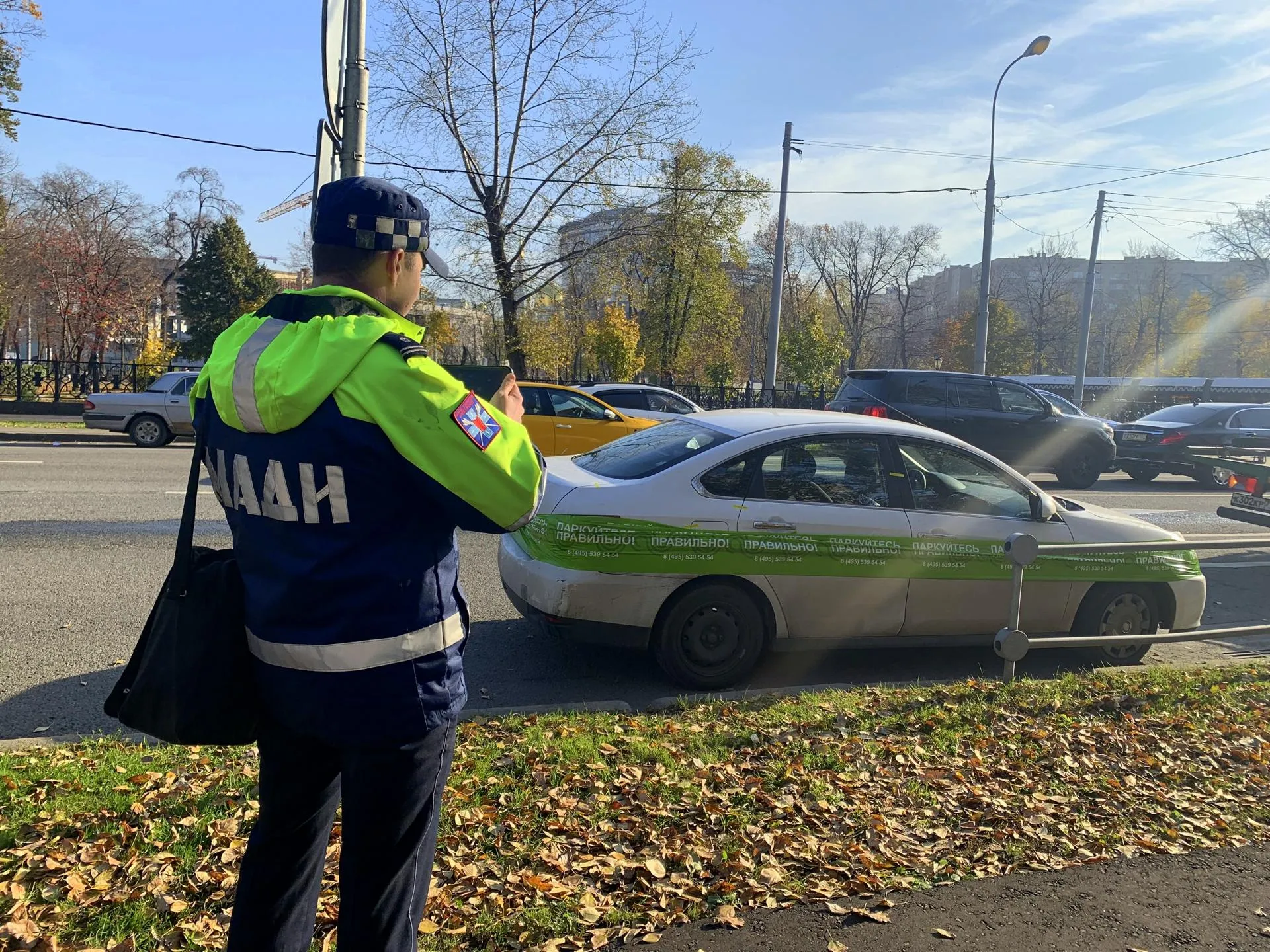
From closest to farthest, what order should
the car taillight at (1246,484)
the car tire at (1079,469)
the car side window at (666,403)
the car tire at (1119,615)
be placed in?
the car tire at (1119,615) < the car taillight at (1246,484) < the car tire at (1079,469) < the car side window at (666,403)

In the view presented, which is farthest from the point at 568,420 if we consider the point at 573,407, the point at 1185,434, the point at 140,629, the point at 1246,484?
the point at 1185,434

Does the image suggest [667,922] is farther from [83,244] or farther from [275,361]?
[83,244]

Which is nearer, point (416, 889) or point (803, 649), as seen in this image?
point (416, 889)

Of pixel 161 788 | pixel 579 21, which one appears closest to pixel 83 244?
pixel 579 21

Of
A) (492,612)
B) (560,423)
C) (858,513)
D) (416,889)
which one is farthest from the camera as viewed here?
(560,423)

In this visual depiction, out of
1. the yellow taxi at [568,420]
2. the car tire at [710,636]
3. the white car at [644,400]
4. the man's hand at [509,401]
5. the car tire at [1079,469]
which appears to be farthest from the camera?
the white car at [644,400]

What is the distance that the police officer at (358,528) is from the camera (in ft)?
5.56

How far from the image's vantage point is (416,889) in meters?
1.94

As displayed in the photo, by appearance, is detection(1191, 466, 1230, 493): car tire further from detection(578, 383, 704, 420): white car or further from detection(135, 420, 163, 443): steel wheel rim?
detection(135, 420, 163, 443): steel wheel rim

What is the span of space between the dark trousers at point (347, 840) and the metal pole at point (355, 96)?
16.2 feet

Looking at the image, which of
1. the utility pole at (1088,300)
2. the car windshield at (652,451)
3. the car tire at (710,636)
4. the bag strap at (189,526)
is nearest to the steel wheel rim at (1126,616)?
the car tire at (710,636)

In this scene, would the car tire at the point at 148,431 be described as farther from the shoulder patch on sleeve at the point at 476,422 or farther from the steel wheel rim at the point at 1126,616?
the shoulder patch on sleeve at the point at 476,422

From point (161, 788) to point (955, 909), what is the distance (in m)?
3.04

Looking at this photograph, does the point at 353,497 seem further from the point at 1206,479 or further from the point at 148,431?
the point at 148,431
